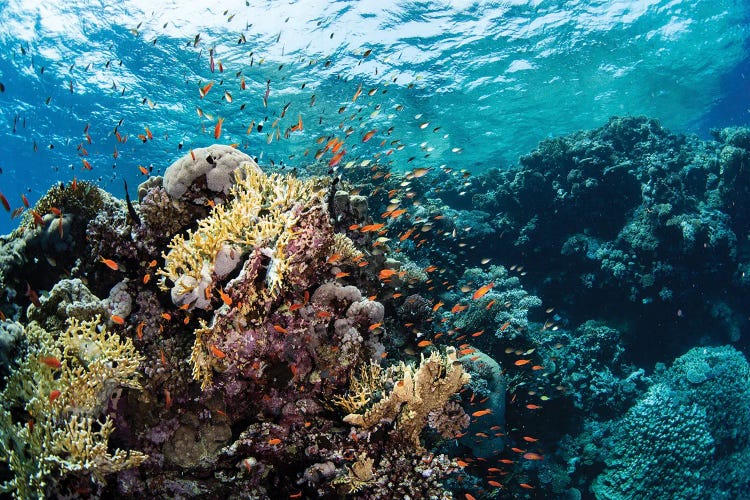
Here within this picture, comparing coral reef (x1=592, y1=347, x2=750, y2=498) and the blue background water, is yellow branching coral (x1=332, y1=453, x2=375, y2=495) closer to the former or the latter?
coral reef (x1=592, y1=347, x2=750, y2=498)

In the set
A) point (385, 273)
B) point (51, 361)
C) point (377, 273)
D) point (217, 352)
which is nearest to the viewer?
point (51, 361)

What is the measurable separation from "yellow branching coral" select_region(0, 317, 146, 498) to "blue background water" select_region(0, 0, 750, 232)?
10908 millimetres

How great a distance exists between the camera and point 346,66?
2253 cm

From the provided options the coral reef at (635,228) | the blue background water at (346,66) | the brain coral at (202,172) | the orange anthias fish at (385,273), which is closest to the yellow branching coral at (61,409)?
the brain coral at (202,172)

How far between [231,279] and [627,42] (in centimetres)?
2976

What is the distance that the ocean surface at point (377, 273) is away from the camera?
3.80 meters

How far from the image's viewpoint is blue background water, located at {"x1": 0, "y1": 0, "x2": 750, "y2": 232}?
18750 millimetres

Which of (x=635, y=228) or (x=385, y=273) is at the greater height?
(x=635, y=228)

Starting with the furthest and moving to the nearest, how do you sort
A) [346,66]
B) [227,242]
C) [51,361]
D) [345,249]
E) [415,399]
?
1. [346,66]
2. [345,249]
3. [415,399]
4. [227,242]
5. [51,361]

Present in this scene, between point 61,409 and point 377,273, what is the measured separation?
425cm

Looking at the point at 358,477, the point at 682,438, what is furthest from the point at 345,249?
the point at 682,438

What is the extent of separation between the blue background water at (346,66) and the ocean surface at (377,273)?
0.65 ft

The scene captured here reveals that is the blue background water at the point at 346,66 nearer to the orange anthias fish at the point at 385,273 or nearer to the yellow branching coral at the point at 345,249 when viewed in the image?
the orange anthias fish at the point at 385,273

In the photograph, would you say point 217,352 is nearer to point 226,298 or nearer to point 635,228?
point 226,298
